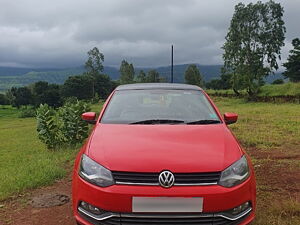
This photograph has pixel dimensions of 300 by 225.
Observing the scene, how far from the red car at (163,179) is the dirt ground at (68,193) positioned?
1204 millimetres

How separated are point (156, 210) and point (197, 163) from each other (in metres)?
0.52

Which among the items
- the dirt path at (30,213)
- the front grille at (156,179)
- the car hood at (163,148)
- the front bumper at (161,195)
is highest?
the car hood at (163,148)

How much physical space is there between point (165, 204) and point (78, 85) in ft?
248

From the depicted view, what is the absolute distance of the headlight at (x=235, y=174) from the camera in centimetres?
285

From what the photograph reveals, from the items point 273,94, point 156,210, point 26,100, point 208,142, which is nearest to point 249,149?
point 208,142

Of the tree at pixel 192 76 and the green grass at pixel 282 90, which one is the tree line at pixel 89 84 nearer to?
the tree at pixel 192 76

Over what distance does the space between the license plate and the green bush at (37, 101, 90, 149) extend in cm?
742

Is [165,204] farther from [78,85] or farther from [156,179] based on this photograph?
[78,85]

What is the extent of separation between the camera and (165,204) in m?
2.71

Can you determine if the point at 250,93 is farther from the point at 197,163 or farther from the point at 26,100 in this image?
the point at 26,100

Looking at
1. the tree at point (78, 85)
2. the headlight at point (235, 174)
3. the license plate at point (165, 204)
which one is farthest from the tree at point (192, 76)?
the license plate at point (165, 204)

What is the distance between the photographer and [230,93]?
47.3m

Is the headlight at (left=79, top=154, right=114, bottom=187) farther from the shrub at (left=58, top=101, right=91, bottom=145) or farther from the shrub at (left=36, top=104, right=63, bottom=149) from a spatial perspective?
the shrub at (left=36, top=104, right=63, bottom=149)

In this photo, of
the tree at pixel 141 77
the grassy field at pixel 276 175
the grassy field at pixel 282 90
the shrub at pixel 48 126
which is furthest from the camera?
the tree at pixel 141 77
